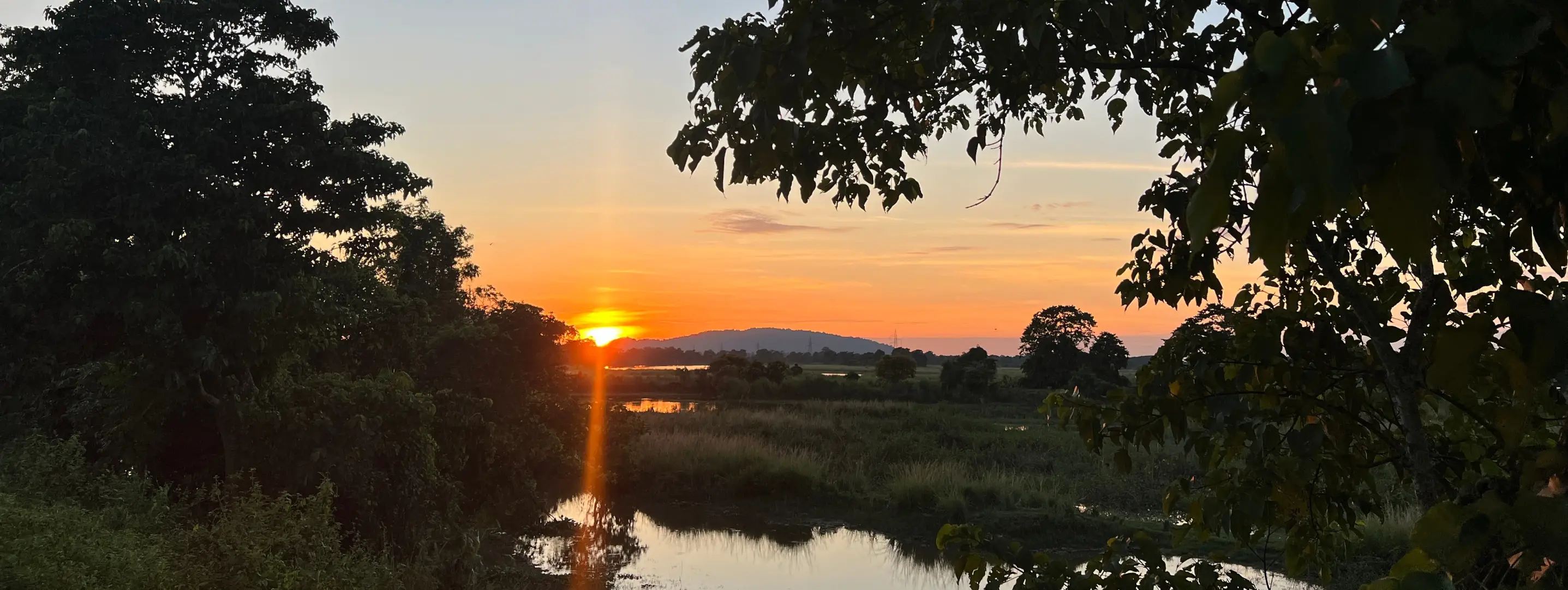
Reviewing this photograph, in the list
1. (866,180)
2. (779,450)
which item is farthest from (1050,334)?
(866,180)

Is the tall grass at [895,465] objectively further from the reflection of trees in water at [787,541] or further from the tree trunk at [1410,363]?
the tree trunk at [1410,363]

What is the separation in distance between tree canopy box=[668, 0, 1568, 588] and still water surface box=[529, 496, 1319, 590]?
932 cm

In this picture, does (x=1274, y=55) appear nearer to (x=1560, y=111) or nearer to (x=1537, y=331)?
(x=1560, y=111)

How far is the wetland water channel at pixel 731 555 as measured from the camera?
490 inches

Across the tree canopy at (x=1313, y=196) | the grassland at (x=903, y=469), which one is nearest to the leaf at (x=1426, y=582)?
the tree canopy at (x=1313, y=196)

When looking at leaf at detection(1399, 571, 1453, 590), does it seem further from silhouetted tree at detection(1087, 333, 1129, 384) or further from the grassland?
silhouetted tree at detection(1087, 333, 1129, 384)

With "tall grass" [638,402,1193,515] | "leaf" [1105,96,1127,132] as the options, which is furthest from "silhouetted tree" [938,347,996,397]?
"leaf" [1105,96,1127,132]

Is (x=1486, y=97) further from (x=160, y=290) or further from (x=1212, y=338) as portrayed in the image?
(x=160, y=290)

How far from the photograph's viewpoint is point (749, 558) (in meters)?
14.0

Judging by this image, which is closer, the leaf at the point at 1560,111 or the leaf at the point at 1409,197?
the leaf at the point at 1409,197

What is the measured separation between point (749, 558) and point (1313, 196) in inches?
553

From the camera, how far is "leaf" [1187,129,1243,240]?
2.36ft

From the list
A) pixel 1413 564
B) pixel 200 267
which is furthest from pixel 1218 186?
pixel 200 267

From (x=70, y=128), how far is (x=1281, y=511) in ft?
35.6
